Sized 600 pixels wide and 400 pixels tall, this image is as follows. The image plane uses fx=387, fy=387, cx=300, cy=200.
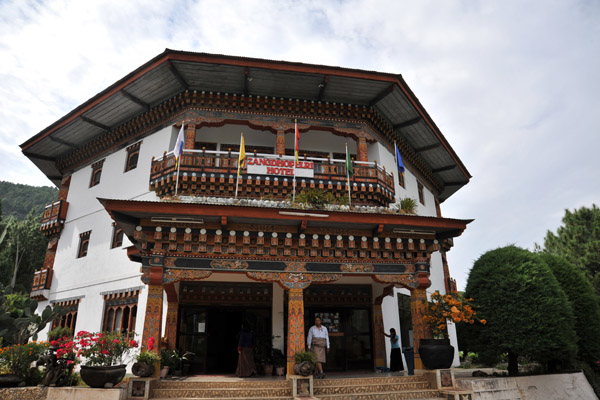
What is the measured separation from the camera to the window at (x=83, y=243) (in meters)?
17.7

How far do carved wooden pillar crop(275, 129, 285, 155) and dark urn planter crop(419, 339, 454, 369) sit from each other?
8.53 meters

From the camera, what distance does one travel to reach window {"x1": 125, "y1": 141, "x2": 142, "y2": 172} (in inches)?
670

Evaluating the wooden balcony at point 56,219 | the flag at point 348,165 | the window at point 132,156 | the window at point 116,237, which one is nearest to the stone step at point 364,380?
the flag at point 348,165

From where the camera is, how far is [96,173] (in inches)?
738

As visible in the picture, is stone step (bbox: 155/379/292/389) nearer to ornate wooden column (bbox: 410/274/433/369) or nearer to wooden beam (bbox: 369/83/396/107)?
ornate wooden column (bbox: 410/274/433/369)

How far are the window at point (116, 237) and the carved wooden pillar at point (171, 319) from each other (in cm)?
525

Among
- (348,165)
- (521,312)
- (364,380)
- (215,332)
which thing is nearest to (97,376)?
(215,332)

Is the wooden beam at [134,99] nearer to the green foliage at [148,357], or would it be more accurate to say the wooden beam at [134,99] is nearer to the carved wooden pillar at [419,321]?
the green foliage at [148,357]

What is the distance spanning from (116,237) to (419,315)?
1251 cm

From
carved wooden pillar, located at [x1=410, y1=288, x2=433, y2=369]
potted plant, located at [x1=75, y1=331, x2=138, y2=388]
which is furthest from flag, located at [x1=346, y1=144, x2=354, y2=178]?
potted plant, located at [x1=75, y1=331, x2=138, y2=388]

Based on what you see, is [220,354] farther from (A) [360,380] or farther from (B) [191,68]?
(B) [191,68]

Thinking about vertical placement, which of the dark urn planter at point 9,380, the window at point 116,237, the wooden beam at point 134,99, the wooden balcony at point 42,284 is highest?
the wooden beam at point 134,99

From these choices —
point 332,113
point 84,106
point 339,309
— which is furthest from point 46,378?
point 332,113

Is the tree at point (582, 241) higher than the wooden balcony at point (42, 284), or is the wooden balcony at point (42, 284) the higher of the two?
the tree at point (582, 241)
